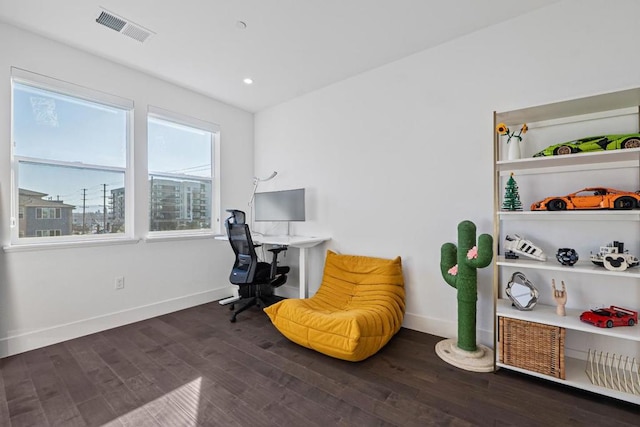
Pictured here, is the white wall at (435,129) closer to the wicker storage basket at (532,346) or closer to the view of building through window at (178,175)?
the wicker storage basket at (532,346)

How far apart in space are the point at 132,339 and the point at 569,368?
3416 millimetres

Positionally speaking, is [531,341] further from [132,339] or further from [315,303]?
[132,339]

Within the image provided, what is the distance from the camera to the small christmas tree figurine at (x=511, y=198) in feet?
6.81

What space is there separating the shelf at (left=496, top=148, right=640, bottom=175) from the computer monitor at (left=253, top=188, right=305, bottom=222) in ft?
6.80

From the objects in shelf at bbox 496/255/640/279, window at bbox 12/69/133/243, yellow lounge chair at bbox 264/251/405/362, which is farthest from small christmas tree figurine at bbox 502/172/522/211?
window at bbox 12/69/133/243

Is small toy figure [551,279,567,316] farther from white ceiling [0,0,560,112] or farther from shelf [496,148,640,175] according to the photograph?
white ceiling [0,0,560,112]

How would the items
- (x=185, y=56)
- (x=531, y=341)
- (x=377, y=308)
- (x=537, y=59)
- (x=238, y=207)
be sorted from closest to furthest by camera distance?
(x=531, y=341)
(x=537, y=59)
(x=377, y=308)
(x=185, y=56)
(x=238, y=207)

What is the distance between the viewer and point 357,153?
10.4 feet

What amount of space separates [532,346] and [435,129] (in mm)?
1834

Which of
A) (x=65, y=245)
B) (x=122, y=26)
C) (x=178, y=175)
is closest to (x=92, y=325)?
(x=65, y=245)

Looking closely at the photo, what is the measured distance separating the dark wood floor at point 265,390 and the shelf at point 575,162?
1447mm

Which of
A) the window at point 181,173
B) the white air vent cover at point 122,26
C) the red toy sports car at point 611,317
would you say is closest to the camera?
the red toy sports car at point 611,317

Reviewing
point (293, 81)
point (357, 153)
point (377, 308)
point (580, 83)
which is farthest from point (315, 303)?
point (580, 83)

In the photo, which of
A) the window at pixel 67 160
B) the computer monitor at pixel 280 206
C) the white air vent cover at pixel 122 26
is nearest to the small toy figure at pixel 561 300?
the computer monitor at pixel 280 206
